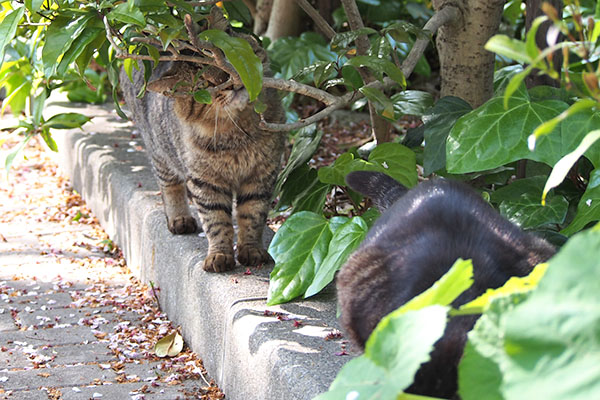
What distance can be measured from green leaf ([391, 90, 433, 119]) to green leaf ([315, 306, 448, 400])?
7.15ft

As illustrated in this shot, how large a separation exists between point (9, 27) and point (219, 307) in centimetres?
113

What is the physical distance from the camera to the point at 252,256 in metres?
3.02

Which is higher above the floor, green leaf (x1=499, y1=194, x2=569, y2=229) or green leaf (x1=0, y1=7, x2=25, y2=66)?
green leaf (x1=0, y1=7, x2=25, y2=66)

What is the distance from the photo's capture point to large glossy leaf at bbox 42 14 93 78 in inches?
83.8

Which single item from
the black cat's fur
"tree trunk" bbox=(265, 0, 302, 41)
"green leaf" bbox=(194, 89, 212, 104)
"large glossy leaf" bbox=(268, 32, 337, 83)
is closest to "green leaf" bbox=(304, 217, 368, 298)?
the black cat's fur

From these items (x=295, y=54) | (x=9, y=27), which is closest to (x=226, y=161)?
(x=9, y=27)

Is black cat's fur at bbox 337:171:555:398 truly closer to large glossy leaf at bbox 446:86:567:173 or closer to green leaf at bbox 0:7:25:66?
large glossy leaf at bbox 446:86:567:173

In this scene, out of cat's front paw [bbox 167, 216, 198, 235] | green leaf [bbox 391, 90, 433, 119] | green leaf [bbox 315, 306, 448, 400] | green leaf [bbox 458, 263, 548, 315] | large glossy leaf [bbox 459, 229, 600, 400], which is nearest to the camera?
large glossy leaf [bbox 459, 229, 600, 400]

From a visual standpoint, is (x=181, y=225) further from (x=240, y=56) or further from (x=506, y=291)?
(x=506, y=291)

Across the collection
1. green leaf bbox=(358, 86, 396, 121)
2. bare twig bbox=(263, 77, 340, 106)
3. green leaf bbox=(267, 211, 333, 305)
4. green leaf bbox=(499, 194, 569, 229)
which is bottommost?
green leaf bbox=(267, 211, 333, 305)

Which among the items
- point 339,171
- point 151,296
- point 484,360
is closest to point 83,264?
point 151,296

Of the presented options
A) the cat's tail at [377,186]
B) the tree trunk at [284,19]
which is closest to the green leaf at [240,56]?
the cat's tail at [377,186]

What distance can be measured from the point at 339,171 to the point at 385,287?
3.26ft

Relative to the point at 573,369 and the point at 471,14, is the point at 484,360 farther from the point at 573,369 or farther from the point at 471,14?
the point at 471,14
